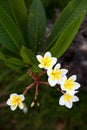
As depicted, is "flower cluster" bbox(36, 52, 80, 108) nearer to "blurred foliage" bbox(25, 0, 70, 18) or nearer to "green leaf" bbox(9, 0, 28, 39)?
"green leaf" bbox(9, 0, 28, 39)

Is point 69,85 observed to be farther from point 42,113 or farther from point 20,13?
point 42,113

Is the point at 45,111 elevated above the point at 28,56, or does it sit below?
above

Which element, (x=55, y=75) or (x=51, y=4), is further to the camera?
(x=51, y=4)

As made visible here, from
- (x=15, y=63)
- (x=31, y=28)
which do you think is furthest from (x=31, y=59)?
(x=31, y=28)

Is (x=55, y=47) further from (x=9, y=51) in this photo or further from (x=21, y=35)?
(x=9, y=51)

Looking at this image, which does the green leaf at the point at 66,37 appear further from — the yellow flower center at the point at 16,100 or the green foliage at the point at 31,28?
the yellow flower center at the point at 16,100

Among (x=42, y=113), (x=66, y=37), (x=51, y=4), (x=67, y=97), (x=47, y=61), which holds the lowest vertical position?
(x=67, y=97)

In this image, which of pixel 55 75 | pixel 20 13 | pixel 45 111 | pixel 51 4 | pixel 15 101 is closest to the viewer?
pixel 55 75
